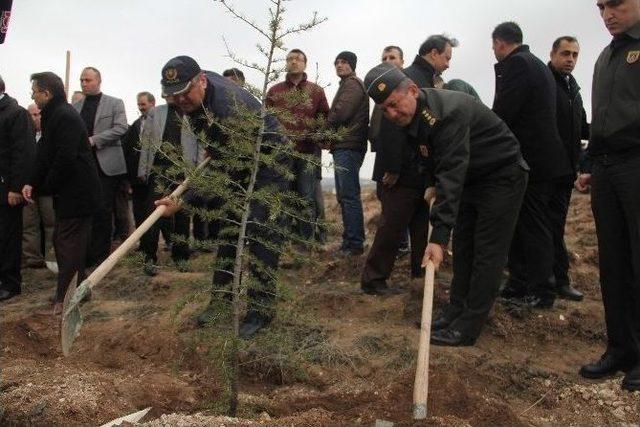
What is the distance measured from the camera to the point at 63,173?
5.23m

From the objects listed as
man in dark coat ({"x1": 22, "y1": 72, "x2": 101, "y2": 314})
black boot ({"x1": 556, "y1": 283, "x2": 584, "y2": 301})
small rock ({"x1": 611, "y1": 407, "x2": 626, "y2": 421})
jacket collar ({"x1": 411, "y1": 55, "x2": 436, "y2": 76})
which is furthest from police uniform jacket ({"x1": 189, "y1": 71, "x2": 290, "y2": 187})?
black boot ({"x1": 556, "y1": 283, "x2": 584, "y2": 301})

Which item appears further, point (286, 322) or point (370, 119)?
point (370, 119)

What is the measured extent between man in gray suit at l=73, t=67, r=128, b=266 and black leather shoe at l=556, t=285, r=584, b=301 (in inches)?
180

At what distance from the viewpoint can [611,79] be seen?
11.6ft

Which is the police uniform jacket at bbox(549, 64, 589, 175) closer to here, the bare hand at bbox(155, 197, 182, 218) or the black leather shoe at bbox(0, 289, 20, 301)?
the bare hand at bbox(155, 197, 182, 218)

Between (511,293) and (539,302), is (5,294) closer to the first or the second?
(511,293)

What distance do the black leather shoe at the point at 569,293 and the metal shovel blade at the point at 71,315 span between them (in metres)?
3.85

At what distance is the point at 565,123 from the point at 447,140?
1.80 meters

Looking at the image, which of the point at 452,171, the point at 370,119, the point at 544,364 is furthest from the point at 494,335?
the point at 370,119

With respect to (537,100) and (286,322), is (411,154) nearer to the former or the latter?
(537,100)

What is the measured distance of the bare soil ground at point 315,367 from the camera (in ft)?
10.6

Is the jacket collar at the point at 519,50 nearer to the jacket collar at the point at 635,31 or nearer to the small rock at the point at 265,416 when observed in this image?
the jacket collar at the point at 635,31

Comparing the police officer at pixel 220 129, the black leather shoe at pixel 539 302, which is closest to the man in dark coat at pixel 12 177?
the police officer at pixel 220 129

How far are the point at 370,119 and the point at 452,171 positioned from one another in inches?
97.9
